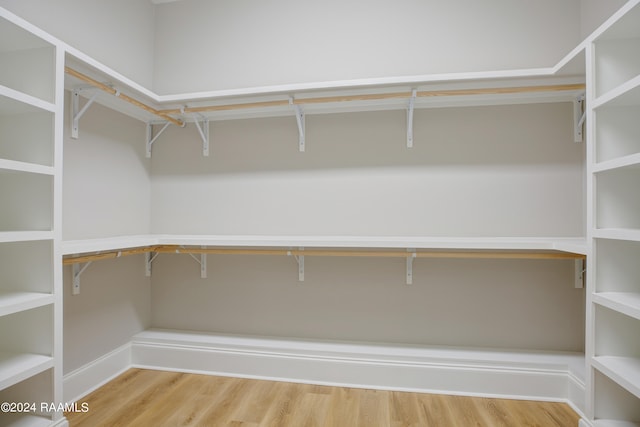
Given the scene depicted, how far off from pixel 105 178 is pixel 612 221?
2.62 meters

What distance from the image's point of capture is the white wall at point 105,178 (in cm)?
184

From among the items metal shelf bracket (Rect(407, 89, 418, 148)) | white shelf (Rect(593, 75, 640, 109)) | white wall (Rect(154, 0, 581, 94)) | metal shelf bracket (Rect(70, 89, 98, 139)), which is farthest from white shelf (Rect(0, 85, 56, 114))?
white shelf (Rect(593, 75, 640, 109))

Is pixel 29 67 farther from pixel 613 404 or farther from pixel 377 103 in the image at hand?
pixel 613 404

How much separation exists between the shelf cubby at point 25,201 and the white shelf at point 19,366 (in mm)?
517

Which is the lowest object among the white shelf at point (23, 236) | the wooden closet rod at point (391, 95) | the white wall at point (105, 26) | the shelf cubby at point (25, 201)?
the white shelf at point (23, 236)

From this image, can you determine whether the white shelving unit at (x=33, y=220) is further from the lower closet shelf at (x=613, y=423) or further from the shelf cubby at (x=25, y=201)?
the lower closet shelf at (x=613, y=423)

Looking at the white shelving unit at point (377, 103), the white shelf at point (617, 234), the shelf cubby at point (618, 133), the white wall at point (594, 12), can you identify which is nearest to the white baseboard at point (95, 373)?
the white shelving unit at point (377, 103)

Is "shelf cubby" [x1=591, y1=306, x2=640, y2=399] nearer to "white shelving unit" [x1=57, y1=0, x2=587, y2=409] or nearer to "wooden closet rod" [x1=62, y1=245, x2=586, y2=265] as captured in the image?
"white shelving unit" [x1=57, y1=0, x2=587, y2=409]

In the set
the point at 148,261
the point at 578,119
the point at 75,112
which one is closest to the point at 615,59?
the point at 578,119

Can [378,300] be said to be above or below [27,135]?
below

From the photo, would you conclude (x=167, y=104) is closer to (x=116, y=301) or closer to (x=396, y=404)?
(x=116, y=301)

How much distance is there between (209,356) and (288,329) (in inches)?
20.4

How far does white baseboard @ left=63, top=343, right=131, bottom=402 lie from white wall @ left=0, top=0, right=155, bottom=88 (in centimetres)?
177

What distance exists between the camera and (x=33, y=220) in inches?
54.3
